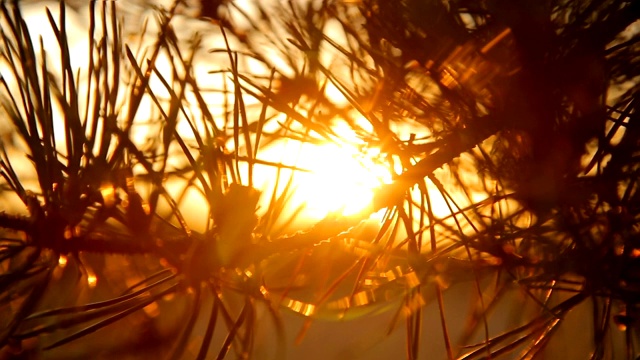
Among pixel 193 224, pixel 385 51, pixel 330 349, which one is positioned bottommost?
pixel 330 349

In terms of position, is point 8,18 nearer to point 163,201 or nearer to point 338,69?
point 163,201

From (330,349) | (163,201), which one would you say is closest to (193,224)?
(163,201)

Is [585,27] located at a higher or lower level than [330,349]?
higher

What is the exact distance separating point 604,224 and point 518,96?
0.08 m

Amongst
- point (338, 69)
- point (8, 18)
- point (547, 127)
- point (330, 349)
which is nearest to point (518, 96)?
point (547, 127)

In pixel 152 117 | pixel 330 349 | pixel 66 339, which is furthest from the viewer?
pixel 330 349

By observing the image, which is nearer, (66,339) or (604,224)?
(66,339)

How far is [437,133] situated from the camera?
1.33 feet

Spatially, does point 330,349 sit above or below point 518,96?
below

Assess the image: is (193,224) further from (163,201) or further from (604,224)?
(604,224)

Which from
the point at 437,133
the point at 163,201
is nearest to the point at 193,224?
the point at 163,201

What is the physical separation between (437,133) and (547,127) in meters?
0.07

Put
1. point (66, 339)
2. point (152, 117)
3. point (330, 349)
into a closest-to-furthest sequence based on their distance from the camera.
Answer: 1. point (66, 339)
2. point (152, 117)
3. point (330, 349)

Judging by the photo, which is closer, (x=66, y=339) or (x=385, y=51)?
(x=66, y=339)
